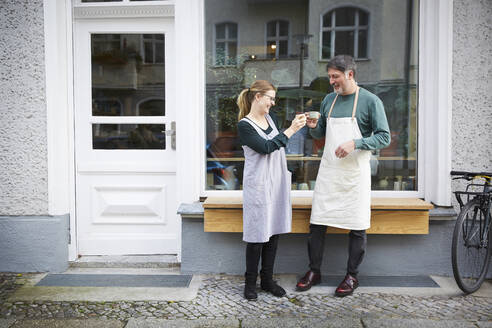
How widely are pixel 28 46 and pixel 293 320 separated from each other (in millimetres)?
3382

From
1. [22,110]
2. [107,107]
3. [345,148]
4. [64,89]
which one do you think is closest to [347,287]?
[345,148]

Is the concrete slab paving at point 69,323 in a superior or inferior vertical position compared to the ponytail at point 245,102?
inferior

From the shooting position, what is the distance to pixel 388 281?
13.6ft

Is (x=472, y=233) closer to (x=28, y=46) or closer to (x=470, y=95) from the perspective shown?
(x=470, y=95)

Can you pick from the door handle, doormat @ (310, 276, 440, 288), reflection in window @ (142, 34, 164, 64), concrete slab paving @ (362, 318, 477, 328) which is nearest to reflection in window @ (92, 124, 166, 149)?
the door handle

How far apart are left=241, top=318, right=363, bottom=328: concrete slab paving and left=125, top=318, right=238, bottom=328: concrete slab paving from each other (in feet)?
0.35

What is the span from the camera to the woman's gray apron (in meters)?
3.51

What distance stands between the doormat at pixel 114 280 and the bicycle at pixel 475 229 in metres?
2.35

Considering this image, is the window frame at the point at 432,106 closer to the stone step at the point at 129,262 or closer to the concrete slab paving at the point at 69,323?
the stone step at the point at 129,262

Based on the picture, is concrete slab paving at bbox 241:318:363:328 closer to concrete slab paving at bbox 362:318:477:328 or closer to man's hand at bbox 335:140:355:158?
concrete slab paving at bbox 362:318:477:328

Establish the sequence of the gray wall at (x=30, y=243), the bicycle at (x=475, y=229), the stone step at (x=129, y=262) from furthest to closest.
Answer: the stone step at (x=129, y=262)
the gray wall at (x=30, y=243)
the bicycle at (x=475, y=229)

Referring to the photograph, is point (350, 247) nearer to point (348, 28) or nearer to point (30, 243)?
point (348, 28)

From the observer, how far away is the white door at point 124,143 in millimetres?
4672

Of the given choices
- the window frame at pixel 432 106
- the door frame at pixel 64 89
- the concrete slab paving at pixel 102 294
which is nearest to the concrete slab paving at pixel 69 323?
the concrete slab paving at pixel 102 294
